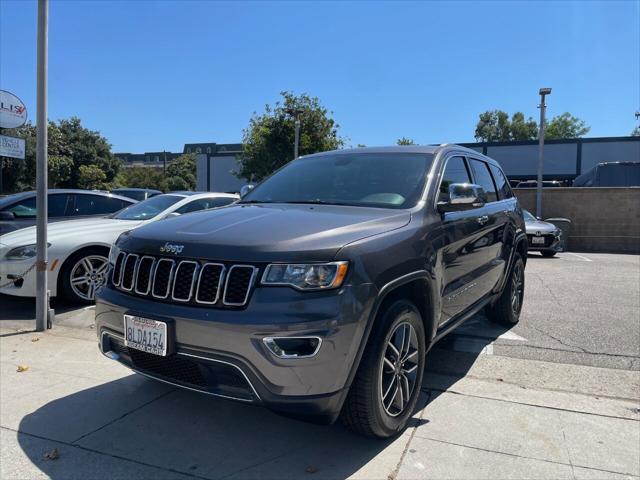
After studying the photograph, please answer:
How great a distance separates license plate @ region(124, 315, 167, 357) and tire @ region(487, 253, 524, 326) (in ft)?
12.6

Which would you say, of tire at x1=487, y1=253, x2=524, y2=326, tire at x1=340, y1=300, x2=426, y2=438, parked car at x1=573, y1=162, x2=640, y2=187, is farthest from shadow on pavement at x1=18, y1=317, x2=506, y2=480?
parked car at x1=573, y1=162, x2=640, y2=187

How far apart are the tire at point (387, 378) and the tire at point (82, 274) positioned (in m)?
4.17

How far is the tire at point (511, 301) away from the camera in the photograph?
17.8 feet

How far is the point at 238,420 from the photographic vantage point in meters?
3.33

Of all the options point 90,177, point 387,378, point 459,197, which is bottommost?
point 387,378

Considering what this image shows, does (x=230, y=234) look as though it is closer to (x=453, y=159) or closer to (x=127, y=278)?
(x=127, y=278)

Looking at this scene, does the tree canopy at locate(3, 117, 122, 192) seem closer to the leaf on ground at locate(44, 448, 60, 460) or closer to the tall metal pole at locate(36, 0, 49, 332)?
the tall metal pole at locate(36, 0, 49, 332)

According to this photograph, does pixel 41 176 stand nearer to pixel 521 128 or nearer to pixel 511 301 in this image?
pixel 511 301

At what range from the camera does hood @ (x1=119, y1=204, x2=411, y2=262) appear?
2.54 meters

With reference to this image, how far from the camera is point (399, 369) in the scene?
3.04 m

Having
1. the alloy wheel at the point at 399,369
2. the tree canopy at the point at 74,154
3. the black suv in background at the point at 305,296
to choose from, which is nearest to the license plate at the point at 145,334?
the black suv in background at the point at 305,296

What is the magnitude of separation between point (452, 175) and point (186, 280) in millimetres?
2341

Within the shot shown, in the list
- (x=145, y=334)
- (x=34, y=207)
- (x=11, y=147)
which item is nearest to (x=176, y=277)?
(x=145, y=334)

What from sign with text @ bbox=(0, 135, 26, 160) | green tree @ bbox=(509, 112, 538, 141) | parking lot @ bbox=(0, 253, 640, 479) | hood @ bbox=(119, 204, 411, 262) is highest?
green tree @ bbox=(509, 112, 538, 141)
